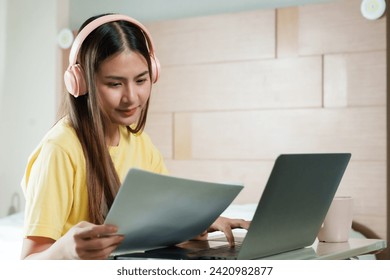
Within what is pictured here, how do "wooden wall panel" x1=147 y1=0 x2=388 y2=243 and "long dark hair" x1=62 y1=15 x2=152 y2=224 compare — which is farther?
"wooden wall panel" x1=147 y1=0 x2=388 y2=243

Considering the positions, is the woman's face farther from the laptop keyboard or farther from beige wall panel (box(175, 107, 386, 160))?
beige wall panel (box(175, 107, 386, 160))

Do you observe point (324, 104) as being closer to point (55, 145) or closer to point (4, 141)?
point (4, 141)

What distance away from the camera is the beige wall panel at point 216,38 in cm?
203

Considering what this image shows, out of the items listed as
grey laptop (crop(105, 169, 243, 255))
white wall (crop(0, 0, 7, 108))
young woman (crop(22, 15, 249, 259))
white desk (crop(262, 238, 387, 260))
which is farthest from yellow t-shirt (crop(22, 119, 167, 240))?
white wall (crop(0, 0, 7, 108))

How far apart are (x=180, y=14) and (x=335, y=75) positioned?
58cm

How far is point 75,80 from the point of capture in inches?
32.1

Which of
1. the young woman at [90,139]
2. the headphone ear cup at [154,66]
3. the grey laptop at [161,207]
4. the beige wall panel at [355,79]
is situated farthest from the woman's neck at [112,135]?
the beige wall panel at [355,79]

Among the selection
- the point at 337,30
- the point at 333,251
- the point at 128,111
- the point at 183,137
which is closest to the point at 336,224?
the point at 333,251

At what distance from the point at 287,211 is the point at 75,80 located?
1.12 ft

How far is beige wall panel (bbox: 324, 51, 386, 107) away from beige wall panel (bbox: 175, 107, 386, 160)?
0.03 metres

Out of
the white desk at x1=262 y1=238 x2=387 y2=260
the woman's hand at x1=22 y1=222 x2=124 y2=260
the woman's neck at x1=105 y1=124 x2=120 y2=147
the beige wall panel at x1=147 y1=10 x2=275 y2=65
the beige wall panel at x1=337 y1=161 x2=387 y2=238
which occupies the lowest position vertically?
the beige wall panel at x1=337 y1=161 x2=387 y2=238

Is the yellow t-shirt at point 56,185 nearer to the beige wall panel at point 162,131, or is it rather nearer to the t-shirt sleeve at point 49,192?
the t-shirt sleeve at point 49,192

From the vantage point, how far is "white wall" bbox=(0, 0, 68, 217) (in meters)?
2.02
